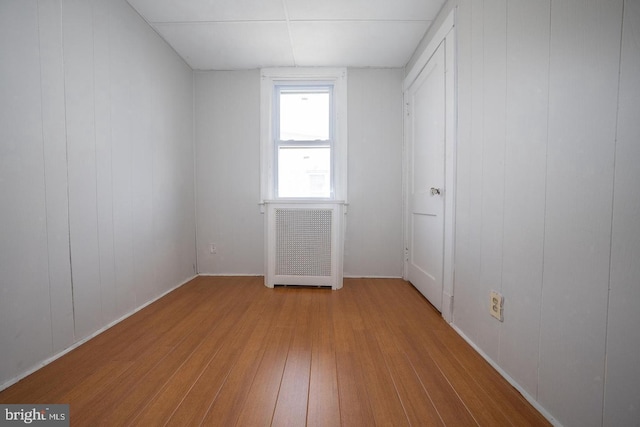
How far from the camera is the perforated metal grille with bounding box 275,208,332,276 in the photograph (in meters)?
2.58

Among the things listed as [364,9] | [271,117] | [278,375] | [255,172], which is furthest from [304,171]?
[278,375]

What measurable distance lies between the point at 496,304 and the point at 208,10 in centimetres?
277

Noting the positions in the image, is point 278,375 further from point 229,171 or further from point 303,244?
point 229,171

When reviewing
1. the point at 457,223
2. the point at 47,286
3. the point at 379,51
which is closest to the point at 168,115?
the point at 47,286

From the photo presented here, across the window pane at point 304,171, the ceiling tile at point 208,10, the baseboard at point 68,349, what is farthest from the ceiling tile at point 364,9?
the baseboard at point 68,349

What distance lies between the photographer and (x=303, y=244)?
2588mm

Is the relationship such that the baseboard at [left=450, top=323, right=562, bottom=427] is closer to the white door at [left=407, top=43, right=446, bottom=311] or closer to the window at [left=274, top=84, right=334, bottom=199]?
the white door at [left=407, top=43, right=446, bottom=311]

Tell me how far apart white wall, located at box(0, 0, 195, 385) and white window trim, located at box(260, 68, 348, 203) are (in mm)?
937

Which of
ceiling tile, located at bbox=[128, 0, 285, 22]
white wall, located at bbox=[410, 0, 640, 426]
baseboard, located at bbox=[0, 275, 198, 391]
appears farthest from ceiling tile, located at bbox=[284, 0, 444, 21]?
baseboard, located at bbox=[0, 275, 198, 391]

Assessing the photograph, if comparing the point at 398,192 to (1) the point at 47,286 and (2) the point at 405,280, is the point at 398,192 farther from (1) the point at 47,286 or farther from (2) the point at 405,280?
(1) the point at 47,286

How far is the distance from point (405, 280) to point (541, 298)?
1.82 m

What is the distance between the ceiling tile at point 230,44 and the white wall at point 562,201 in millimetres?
1661

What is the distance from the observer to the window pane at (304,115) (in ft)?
9.86

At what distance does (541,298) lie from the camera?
103cm
